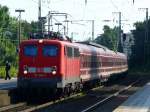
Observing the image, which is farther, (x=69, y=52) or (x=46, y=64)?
(x=69, y=52)

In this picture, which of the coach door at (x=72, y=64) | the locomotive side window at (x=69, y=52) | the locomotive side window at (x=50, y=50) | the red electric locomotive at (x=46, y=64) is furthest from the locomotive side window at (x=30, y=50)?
the locomotive side window at (x=69, y=52)

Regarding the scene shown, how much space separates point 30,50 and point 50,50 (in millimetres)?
910

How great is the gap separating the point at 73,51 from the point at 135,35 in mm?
86329

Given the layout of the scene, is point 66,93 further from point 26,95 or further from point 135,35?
point 135,35

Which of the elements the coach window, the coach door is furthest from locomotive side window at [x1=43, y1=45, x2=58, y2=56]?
the coach window

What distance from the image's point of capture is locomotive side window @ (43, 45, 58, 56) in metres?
28.9

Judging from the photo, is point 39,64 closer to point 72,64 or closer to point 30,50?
point 30,50

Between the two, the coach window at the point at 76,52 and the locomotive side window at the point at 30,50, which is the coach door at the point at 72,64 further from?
the locomotive side window at the point at 30,50

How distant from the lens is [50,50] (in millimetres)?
29078

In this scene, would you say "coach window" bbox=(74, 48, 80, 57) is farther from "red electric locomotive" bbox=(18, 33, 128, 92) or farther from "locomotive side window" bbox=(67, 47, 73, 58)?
"locomotive side window" bbox=(67, 47, 73, 58)

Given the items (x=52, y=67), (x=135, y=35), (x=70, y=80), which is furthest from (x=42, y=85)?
(x=135, y=35)

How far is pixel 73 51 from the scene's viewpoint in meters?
32.0

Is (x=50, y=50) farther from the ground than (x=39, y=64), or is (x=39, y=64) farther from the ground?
(x=50, y=50)

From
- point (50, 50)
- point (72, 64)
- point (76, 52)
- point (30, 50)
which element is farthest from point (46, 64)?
point (76, 52)
